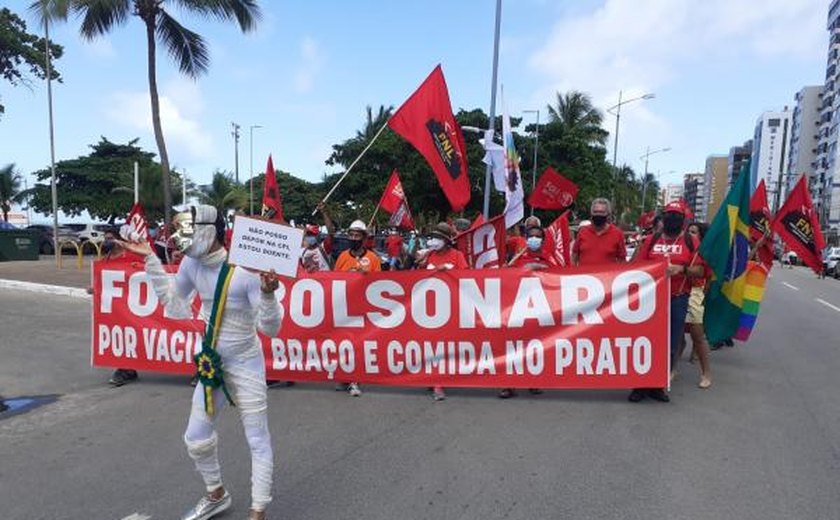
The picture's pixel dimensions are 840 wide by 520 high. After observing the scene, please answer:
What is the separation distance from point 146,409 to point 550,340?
3586 millimetres

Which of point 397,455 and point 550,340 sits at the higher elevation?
point 550,340

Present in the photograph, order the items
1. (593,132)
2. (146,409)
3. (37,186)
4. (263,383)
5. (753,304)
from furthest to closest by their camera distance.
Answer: (37,186), (593,132), (753,304), (146,409), (263,383)

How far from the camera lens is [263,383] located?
351 cm

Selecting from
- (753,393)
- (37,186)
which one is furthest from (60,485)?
(37,186)

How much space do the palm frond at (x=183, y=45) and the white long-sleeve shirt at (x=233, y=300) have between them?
16802mm

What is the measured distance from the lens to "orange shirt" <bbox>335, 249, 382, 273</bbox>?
21.9 feet

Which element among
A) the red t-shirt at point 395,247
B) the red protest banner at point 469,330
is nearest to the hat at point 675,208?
the red protest banner at point 469,330

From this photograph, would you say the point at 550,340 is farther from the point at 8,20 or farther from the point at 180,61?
the point at 8,20

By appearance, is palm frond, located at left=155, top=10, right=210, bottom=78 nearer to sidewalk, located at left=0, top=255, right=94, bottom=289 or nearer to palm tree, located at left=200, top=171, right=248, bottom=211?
sidewalk, located at left=0, top=255, right=94, bottom=289

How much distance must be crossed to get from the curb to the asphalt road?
7.13 metres

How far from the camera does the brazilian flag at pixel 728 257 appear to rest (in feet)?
20.4

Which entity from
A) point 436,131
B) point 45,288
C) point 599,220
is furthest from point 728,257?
point 45,288

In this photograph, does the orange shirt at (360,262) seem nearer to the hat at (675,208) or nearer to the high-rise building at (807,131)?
the hat at (675,208)

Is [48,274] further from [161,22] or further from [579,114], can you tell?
[579,114]
